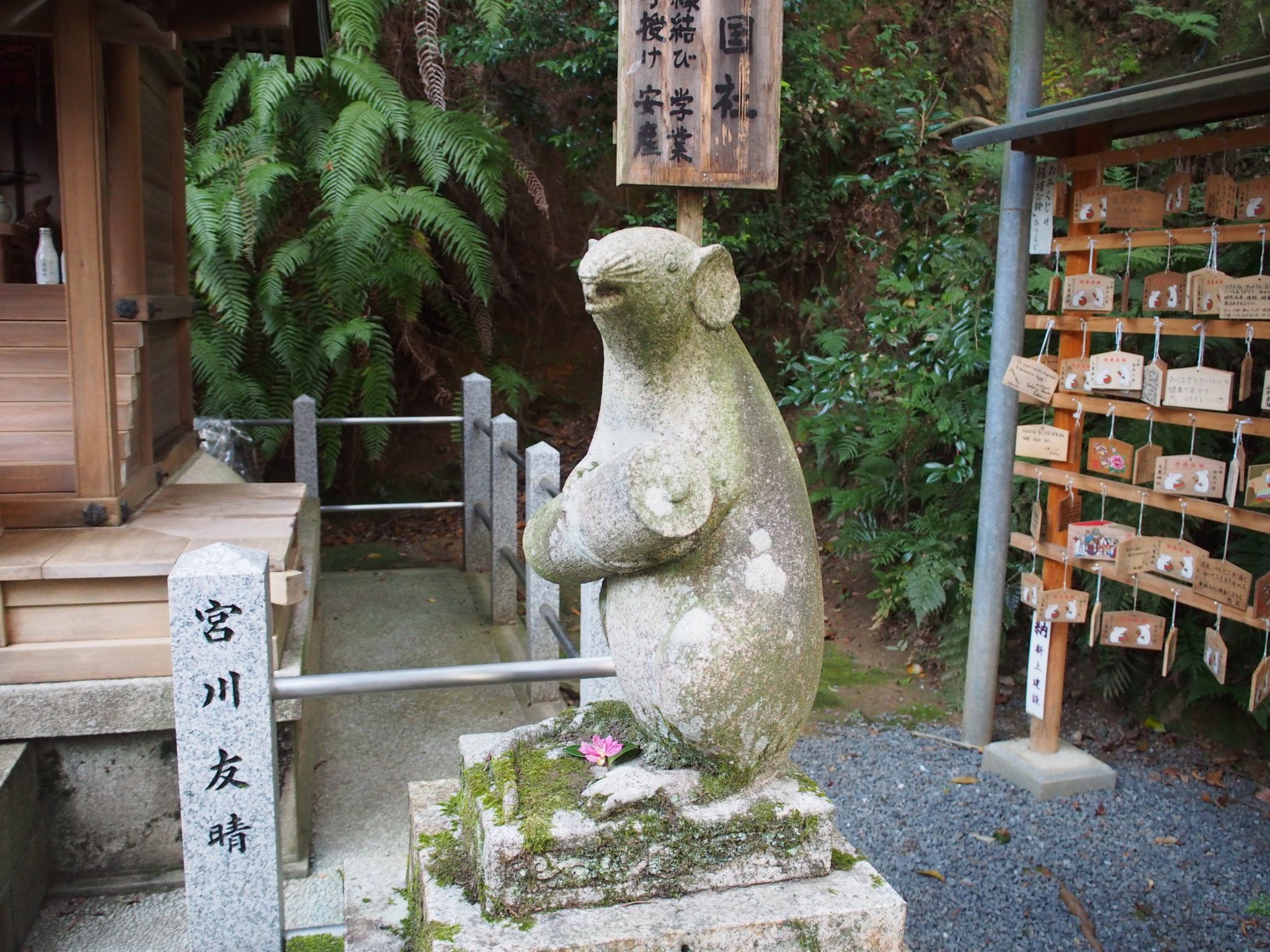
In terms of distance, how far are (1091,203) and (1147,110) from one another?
62 cm

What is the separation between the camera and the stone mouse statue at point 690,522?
5.49 feet

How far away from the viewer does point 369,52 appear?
279 inches

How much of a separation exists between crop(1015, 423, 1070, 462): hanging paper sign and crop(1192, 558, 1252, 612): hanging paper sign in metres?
0.66

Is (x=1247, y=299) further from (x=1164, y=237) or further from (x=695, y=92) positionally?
(x=695, y=92)

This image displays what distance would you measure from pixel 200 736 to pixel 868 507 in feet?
14.8

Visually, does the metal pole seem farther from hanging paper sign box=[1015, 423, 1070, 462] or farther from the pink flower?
the pink flower

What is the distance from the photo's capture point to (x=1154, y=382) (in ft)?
11.7

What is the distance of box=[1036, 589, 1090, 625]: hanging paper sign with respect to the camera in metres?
3.93

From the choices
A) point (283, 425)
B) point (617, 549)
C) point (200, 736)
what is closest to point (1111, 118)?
point (617, 549)

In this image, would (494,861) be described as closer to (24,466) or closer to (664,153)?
(664,153)

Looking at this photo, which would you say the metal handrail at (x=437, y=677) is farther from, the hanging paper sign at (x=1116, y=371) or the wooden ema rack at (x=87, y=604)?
the hanging paper sign at (x=1116, y=371)

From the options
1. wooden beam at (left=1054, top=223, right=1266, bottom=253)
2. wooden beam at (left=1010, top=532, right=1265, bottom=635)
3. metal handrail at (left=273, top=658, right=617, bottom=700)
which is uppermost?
wooden beam at (left=1054, top=223, right=1266, bottom=253)

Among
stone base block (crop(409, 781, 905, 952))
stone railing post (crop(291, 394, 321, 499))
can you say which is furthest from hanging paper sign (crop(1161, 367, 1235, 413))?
stone railing post (crop(291, 394, 321, 499))

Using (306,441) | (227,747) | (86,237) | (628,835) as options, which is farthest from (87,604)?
(306,441)
